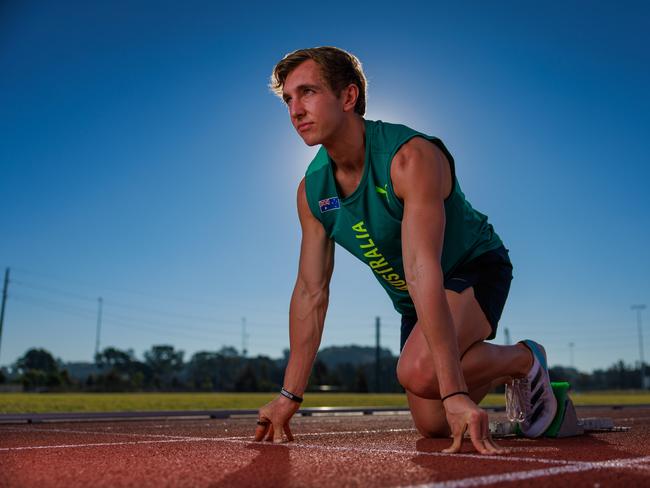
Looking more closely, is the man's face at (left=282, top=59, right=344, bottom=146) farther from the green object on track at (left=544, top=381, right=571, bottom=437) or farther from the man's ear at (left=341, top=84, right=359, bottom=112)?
the green object on track at (left=544, top=381, right=571, bottom=437)

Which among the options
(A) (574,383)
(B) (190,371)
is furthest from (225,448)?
(B) (190,371)

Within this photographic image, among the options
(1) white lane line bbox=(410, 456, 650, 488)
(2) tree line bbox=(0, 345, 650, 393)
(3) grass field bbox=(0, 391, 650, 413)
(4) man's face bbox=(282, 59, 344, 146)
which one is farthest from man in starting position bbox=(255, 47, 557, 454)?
(2) tree line bbox=(0, 345, 650, 393)

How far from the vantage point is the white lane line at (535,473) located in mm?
1861

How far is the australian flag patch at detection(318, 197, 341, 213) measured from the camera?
3.61 meters

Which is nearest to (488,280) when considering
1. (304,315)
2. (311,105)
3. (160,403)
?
(304,315)

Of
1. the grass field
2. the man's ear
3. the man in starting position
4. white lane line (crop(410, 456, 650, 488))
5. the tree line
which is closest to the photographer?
white lane line (crop(410, 456, 650, 488))

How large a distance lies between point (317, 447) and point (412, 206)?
1.18 metres

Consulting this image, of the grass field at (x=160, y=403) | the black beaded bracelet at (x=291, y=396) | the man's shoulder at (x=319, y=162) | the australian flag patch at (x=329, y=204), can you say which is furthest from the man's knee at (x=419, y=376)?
the grass field at (x=160, y=403)

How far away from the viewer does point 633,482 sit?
6.40 ft

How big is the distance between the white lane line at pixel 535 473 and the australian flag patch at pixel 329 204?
174 centimetres

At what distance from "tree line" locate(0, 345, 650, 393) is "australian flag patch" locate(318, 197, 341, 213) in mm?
36476

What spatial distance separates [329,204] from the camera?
3.65 meters

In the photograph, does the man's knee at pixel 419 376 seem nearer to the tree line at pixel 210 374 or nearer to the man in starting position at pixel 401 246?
the man in starting position at pixel 401 246

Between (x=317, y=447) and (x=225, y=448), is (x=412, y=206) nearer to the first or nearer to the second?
(x=317, y=447)
